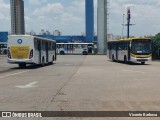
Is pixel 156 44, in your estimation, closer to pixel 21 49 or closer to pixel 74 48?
pixel 74 48

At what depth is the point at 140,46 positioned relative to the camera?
39094 millimetres

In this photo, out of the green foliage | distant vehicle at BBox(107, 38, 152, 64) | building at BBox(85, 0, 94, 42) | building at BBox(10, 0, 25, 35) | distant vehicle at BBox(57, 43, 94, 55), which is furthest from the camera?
building at BBox(10, 0, 25, 35)

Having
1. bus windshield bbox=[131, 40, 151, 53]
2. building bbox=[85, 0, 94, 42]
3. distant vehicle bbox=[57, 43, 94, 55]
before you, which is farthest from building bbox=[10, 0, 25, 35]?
bus windshield bbox=[131, 40, 151, 53]

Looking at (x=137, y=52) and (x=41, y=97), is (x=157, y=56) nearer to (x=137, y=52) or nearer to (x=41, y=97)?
(x=137, y=52)

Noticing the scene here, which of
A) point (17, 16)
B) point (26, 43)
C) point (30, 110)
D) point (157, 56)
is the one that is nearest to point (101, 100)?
point (30, 110)

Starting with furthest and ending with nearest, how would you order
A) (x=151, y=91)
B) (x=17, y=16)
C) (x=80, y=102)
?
(x=17, y=16) → (x=151, y=91) → (x=80, y=102)

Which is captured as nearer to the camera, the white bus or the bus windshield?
the white bus

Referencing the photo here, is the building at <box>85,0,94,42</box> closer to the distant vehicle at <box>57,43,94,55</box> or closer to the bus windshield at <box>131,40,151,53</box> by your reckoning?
the distant vehicle at <box>57,43,94,55</box>

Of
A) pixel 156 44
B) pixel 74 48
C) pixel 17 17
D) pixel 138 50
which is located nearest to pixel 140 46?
pixel 138 50

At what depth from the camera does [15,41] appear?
31.3 meters

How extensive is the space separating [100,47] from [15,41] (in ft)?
205

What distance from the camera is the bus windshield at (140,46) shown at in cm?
3897

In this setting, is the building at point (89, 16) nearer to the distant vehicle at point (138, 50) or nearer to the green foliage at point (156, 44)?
the green foliage at point (156, 44)

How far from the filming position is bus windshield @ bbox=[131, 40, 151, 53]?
39.0 metres
